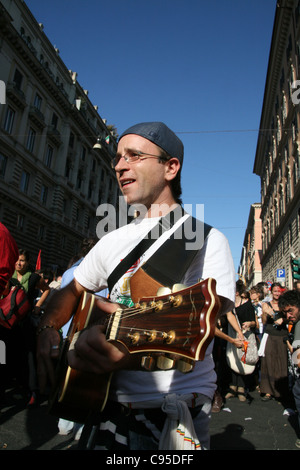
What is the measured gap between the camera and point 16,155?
25141 millimetres

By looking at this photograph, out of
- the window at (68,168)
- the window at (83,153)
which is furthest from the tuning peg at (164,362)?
the window at (83,153)

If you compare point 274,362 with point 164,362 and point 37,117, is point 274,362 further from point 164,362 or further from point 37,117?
point 37,117

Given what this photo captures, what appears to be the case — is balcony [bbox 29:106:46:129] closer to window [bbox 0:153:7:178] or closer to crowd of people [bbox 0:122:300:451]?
window [bbox 0:153:7:178]

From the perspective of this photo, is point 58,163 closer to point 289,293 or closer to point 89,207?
point 89,207

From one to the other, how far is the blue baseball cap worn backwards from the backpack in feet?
11.0

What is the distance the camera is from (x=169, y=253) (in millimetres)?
1298

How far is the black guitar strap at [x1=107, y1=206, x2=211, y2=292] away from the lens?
48.7 inches

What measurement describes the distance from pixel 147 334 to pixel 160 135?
1.05 metres

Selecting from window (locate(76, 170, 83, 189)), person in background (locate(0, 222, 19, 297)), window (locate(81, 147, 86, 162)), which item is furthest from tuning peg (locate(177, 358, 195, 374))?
window (locate(81, 147, 86, 162))

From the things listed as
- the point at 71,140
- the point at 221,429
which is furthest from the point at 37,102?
the point at 221,429

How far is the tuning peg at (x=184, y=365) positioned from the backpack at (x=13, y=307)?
3.81 metres

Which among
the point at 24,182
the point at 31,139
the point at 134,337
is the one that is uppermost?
the point at 31,139

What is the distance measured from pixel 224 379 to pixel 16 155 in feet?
77.7

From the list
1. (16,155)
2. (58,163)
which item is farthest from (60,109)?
(16,155)
